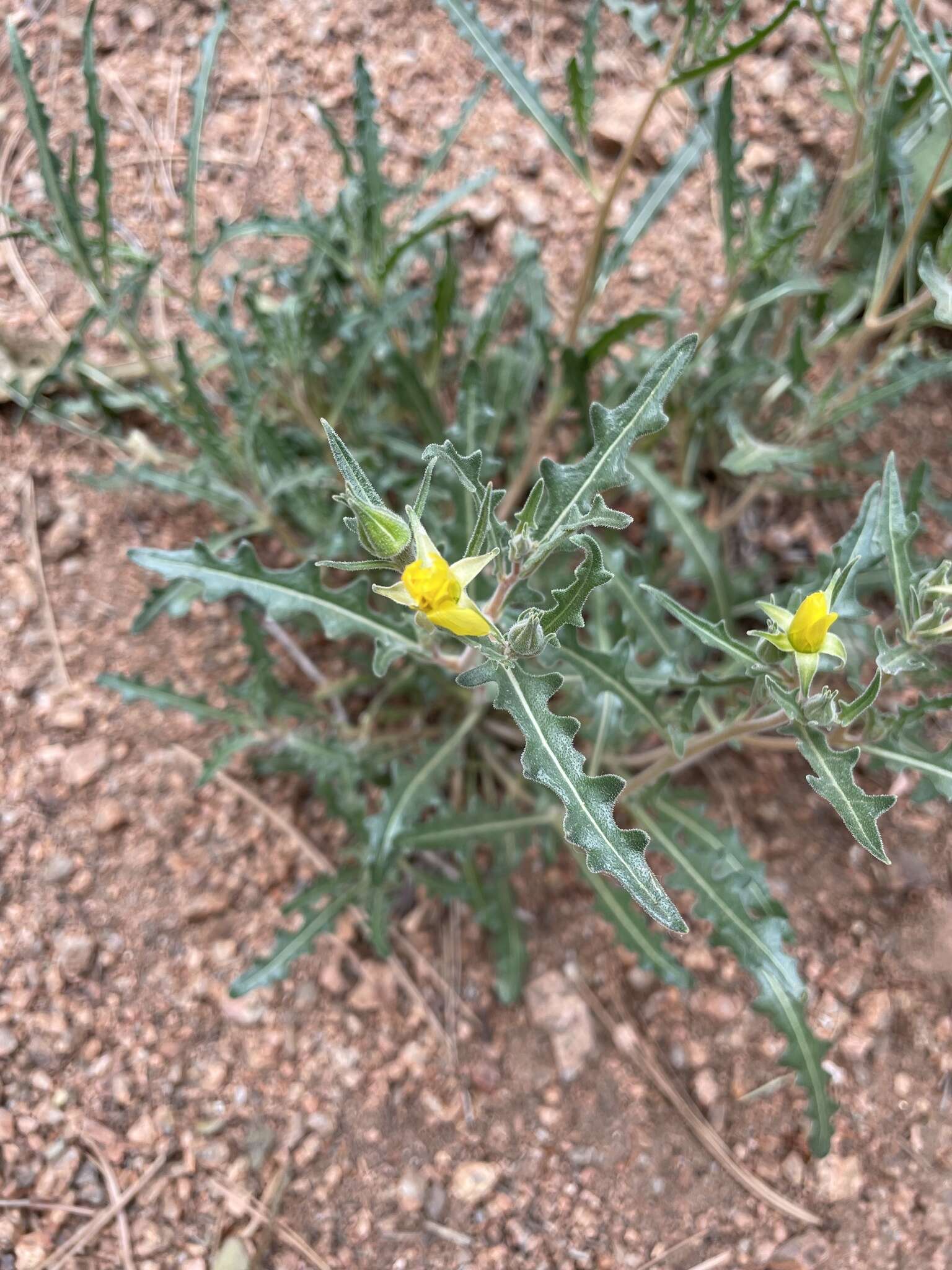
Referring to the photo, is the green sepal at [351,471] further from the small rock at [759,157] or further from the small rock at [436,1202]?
the small rock at [759,157]

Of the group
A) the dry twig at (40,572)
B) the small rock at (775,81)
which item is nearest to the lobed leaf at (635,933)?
the dry twig at (40,572)

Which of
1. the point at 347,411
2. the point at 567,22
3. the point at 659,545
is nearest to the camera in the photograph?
the point at 347,411

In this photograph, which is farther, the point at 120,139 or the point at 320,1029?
the point at 120,139

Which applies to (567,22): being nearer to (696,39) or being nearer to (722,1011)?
(696,39)

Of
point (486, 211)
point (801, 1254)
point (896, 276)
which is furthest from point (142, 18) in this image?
point (801, 1254)

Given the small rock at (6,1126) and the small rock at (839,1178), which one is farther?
the small rock at (839,1178)

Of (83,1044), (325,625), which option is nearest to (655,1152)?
(83,1044)

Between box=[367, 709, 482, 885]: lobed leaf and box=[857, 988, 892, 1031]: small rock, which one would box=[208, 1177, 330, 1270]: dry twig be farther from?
box=[857, 988, 892, 1031]: small rock
